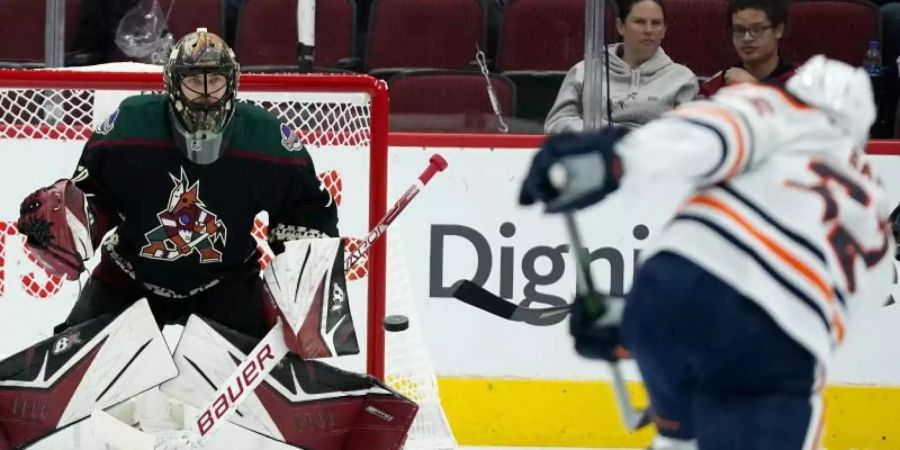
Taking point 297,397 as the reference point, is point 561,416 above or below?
below

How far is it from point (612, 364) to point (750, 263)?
0.30m

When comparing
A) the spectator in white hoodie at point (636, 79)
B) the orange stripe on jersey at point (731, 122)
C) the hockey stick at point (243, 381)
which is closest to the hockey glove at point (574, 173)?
the orange stripe on jersey at point (731, 122)

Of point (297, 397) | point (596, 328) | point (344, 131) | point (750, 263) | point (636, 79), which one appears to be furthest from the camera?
point (636, 79)

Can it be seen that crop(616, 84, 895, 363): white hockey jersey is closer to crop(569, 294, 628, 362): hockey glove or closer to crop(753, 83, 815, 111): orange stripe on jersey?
crop(753, 83, 815, 111): orange stripe on jersey

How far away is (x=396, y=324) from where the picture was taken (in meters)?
3.04

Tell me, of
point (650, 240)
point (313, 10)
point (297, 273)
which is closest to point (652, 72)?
point (650, 240)

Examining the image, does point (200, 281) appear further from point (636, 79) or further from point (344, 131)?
point (636, 79)

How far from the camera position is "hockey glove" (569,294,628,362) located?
87.4 inches

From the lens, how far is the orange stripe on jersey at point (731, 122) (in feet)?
6.49

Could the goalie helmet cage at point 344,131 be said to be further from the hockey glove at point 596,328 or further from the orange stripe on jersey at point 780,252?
the orange stripe on jersey at point 780,252

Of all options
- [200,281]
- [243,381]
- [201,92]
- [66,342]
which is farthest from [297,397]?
[201,92]

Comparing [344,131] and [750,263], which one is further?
[344,131]

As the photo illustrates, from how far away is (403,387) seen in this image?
3.26 metres

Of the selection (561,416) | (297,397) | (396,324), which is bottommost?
(561,416)
